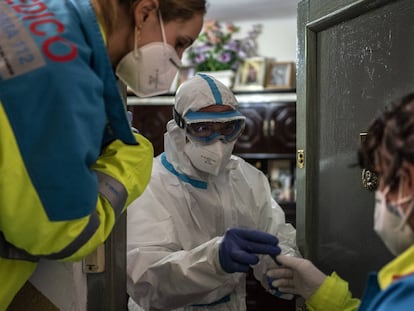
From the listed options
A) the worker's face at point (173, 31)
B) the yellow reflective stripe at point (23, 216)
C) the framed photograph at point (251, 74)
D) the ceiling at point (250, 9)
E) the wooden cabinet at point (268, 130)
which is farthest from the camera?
the framed photograph at point (251, 74)

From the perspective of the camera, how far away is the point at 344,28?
147cm

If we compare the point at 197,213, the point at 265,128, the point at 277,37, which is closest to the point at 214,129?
the point at 197,213

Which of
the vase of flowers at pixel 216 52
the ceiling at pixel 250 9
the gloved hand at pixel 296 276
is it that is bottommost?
the gloved hand at pixel 296 276

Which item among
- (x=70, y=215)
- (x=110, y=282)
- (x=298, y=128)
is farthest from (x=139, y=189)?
(x=298, y=128)

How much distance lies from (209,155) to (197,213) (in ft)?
0.74

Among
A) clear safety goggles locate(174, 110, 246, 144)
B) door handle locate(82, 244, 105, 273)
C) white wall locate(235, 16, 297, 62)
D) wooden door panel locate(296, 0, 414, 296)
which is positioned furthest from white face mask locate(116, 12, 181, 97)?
white wall locate(235, 16, 297, 62)

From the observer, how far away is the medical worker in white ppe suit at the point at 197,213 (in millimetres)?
1589

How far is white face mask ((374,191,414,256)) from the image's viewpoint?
2.42ft

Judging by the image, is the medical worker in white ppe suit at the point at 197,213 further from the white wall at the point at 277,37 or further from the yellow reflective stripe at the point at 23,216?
the white wall at the point at 277,37

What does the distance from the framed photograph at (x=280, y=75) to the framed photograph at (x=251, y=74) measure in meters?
0.05

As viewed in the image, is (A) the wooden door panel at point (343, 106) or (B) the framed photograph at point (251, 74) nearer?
(A) the wooden door panel at point (343, 106)

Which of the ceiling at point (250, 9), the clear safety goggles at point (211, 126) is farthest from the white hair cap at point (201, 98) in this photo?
the ceiling at point (250, 9)

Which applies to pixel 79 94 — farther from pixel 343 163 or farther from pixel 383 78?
pixel 343 163

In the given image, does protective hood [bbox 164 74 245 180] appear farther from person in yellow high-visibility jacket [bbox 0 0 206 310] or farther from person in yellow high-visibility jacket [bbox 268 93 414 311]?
person in yellow high-visibility jacket [bbox 268 93 414 311]
